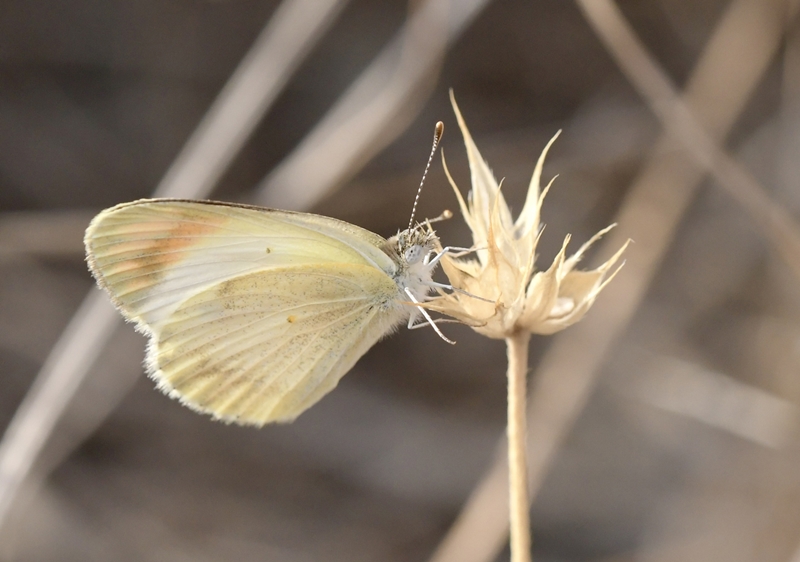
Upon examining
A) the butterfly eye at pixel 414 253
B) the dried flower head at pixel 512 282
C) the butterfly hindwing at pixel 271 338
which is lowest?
the dried flower head at pixel 512 282

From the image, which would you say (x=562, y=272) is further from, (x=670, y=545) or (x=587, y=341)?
(x=670, y=545)

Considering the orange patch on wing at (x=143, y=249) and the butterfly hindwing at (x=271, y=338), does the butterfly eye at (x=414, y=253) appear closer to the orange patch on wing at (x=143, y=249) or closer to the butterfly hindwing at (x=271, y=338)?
the butterfly hindwing at (x=271, y=338)

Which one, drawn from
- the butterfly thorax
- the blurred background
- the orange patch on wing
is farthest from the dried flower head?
the blurred background

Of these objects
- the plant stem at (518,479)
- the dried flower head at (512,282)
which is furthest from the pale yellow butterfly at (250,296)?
the plant stem at (518,479)

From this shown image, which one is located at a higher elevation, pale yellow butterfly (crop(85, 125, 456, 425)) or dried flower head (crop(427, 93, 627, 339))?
pale yellow butterfly (crop(85, 125, 456, 425))

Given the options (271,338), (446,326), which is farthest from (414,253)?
(446,326)

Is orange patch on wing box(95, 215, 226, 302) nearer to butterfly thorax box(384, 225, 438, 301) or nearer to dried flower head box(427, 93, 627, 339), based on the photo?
butterfly thorax box(384, 225, 438, 301)

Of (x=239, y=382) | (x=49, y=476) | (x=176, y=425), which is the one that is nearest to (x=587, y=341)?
(x=239, y=382)
